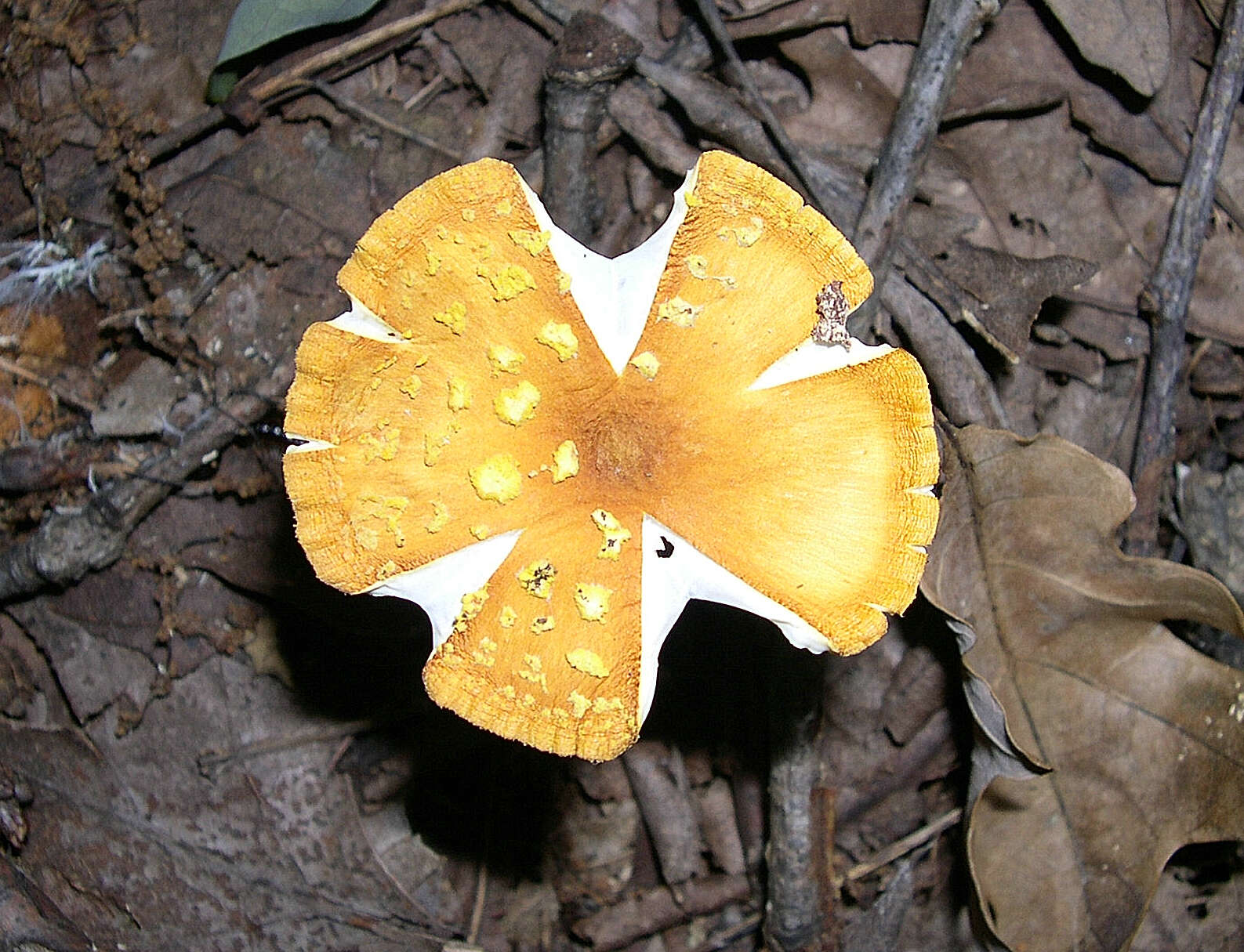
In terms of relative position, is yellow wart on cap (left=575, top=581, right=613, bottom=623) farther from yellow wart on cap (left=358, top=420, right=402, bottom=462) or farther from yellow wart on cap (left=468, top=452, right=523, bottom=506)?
yellow wart on cap (left=358, top=420, right=402, bottom=462)

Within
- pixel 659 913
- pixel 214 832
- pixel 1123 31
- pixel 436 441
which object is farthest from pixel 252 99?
pixel 659 913

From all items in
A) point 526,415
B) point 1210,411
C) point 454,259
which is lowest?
point 1210,411

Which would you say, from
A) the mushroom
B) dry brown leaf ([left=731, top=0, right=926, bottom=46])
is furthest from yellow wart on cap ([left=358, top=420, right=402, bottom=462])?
dry brown leaf ([left=731, top=0, right=926, bottom=46])

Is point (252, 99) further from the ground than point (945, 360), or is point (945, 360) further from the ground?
Result: point (252, 99)

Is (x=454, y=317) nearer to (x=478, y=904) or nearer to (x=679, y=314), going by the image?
(x=679, y=314)

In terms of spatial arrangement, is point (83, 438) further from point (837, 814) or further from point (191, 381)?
point (837, 814)

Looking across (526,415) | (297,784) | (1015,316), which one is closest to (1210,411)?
(1015,316)
